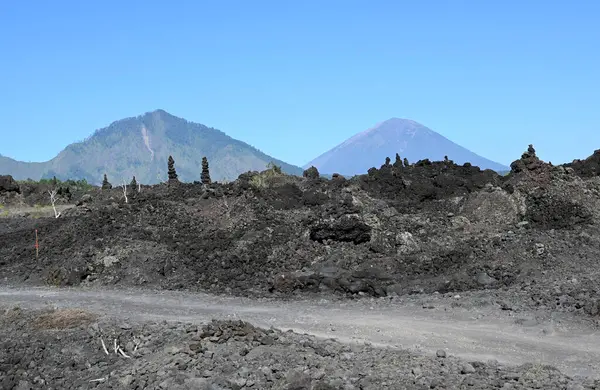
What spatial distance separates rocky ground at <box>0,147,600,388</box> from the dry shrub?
4.52 m

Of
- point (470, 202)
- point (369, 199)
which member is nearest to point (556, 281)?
point (470, 202)

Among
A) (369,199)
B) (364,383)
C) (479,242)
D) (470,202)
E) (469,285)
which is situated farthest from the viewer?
(369,199)

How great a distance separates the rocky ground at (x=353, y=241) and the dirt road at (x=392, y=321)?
0.99 metres

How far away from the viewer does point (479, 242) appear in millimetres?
20734

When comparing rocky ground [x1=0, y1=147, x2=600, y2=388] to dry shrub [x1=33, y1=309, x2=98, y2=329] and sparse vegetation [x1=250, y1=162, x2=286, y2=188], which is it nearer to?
sparse vegetation [x1=250, y1=162, x2=286, y2=188]

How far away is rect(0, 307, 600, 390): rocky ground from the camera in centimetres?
970

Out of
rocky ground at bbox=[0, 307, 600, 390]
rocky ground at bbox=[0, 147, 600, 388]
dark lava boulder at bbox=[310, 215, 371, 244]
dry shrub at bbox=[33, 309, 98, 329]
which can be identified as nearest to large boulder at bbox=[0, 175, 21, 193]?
rocky ground at bbox=[0, 147, 600, 388]

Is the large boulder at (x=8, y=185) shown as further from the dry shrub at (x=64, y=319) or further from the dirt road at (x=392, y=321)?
the dry shrub at (x=64, y=319)

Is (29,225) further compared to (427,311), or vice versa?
(29,225)

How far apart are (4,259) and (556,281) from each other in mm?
19445

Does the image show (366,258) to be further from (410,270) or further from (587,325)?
(587,325)

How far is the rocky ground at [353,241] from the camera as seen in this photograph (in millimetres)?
18000

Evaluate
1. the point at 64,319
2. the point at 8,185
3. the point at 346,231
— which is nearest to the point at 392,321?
the point at 64,319

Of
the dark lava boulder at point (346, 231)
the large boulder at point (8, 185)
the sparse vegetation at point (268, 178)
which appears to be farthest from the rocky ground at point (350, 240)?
the large boulder at point (8, 185)
